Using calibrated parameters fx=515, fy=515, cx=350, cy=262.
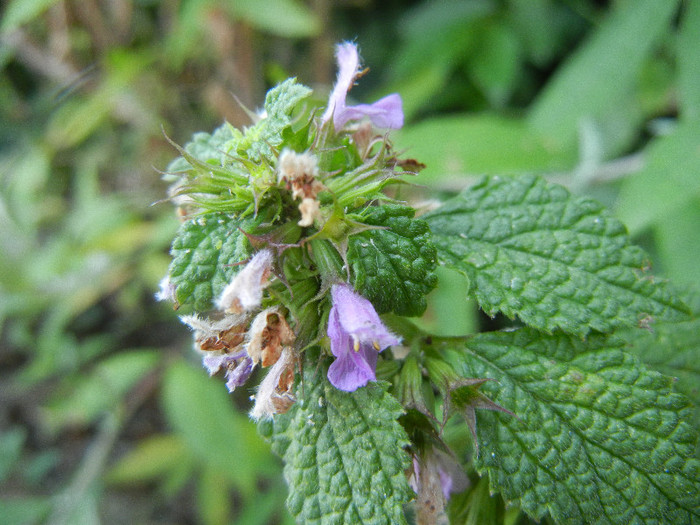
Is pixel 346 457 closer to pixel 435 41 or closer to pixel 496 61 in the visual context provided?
pixel 496 61

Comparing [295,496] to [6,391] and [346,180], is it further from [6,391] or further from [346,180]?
[6,391]

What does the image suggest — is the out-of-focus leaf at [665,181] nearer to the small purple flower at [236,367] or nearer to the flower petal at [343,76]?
the flower petal at [343,76]

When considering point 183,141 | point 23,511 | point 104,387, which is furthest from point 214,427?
point 183,141

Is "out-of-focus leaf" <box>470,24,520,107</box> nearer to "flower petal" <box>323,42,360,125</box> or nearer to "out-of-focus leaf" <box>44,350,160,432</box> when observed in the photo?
"flower petal" <box>323,42,360,125</box>

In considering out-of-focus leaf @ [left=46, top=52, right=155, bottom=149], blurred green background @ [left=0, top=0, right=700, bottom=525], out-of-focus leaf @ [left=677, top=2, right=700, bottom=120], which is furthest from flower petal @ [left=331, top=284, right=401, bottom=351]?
out-of-focus leaf @ [left=46, top=52, right=155, bottom=149]

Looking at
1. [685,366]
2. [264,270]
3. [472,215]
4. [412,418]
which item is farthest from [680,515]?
[264,270]
